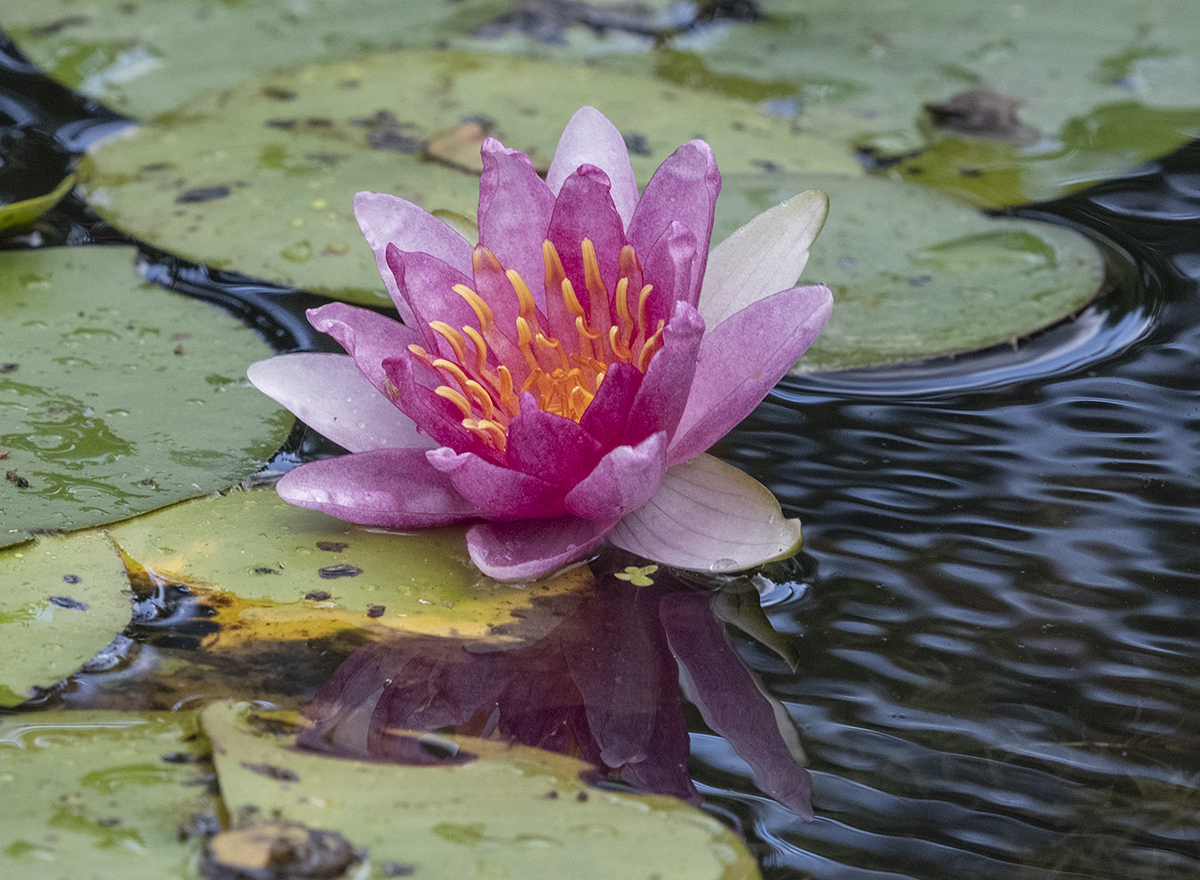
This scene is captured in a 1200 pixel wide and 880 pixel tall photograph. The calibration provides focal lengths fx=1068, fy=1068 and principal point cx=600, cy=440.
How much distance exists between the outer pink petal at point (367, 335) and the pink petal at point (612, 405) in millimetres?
296

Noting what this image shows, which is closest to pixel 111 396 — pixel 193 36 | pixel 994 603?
pixel 994 603

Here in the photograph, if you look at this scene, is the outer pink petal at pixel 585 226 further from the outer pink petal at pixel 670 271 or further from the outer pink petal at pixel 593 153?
the outer pink petal at pixel 593 153

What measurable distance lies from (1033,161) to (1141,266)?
577mm

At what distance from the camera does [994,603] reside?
1438 mm

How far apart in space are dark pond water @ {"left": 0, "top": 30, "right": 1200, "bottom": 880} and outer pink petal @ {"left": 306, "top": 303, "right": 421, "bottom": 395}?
0.54 metres

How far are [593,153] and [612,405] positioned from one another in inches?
19.8

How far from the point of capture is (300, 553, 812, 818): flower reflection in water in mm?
1215

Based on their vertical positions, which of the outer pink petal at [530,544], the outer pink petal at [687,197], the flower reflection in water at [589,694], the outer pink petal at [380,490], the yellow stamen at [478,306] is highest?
the outer pink petal at [687,197]

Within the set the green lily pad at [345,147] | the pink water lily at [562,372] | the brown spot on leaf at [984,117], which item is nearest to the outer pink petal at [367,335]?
the pink water lily at [562,372]

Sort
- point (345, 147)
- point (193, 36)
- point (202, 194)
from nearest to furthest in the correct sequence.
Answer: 1. point (202, 194)
2. point (345, 147)
3. point (193, 36)

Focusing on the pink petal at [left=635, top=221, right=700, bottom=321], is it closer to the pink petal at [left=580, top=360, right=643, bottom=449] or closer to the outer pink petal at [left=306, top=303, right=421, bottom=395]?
the pink petal at [left=580, top=360, right=643, bottom=449]

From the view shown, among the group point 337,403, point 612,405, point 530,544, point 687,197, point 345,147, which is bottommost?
Answer: point 530,544

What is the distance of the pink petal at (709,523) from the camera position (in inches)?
55.2

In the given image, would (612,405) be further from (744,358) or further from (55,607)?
(55,607)
